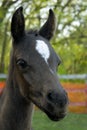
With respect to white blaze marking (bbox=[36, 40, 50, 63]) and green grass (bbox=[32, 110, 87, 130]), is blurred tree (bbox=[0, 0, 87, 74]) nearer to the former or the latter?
green grass (bbox=[32, 110, 87, 130])

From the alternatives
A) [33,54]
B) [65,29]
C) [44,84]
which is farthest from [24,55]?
[65,29]

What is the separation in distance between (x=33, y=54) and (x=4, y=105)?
0.60 metres

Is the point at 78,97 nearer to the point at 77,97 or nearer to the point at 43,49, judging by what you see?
the point at 77,97

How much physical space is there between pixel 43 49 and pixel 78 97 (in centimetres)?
1075

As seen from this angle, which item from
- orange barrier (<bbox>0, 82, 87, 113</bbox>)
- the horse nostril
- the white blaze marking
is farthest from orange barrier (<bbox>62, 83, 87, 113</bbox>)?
the horse nostril

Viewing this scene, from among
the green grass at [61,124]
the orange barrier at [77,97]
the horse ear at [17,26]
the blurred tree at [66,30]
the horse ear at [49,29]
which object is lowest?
the blurred tree at [66,30]

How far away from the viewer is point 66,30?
2267 cm

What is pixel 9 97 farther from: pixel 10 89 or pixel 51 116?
pixel 51 116

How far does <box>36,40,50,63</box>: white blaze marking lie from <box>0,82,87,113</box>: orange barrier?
34.5ft

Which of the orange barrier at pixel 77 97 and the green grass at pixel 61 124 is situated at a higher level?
the green grass at pixel 61 124

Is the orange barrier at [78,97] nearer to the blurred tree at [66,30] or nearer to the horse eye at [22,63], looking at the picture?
the blurred tree at [66,30]

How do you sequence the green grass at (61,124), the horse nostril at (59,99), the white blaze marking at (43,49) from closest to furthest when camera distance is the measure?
the horse nostril at (59,99) → the white blaze marking at (43,49) → the green grass at (61,124)

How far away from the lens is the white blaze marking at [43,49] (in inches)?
141

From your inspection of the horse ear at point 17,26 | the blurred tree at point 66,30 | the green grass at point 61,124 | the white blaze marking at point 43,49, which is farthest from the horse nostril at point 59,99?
the blurred tree at point 66,30
